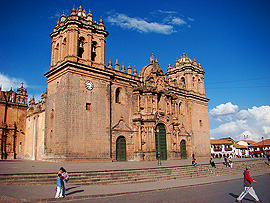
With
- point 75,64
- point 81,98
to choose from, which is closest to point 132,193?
point 81,98

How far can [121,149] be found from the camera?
86.8ft

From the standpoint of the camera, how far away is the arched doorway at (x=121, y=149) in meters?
26.1

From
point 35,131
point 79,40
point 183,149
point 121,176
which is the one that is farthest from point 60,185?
point 183,149

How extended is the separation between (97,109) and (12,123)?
20293mm

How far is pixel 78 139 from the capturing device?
22156 mm

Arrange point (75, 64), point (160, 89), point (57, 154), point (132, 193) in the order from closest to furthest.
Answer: point (132, 193)
point (57, 154)
point (75, 64)
point (160, 89)

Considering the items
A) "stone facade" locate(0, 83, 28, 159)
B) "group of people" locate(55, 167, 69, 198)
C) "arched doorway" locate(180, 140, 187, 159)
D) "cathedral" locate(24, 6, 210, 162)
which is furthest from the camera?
"stone facade" locate(0, 83, 28, 159)

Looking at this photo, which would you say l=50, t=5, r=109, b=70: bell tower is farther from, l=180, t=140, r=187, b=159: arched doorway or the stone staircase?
l=180, t=140, r=187, b=159: arched doorway

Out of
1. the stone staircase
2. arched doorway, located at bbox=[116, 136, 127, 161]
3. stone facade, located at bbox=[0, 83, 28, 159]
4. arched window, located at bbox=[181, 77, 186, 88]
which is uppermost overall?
arched window, located at bbox=[181, 77, 186, 88]

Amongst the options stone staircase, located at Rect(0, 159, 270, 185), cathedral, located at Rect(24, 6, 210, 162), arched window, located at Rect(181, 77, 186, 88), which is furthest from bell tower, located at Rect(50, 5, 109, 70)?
arched window, located at Rect(181, 77, 186, 88)

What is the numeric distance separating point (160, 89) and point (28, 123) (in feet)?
68.5

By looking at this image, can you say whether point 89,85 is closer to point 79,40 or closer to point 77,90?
point 77,90

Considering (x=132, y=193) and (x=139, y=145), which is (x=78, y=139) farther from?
(x=132, y=193)

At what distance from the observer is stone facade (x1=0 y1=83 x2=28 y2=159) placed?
35.9m
